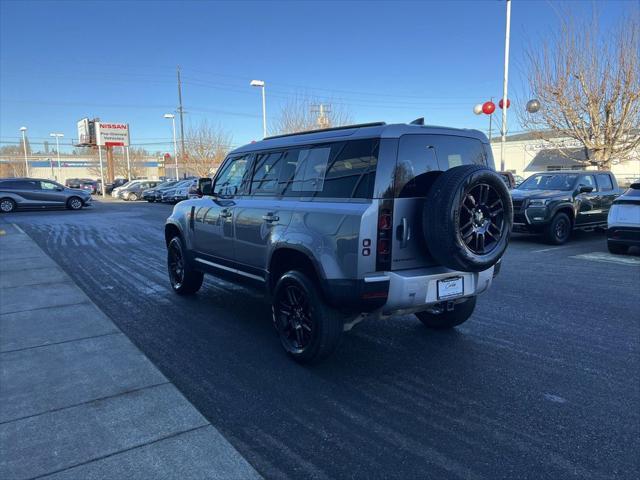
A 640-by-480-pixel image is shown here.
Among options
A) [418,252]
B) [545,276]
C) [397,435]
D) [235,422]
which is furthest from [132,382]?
[545,276]

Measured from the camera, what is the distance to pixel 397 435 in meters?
2.96

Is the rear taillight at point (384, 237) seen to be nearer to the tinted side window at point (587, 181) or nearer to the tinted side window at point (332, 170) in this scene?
the tinted side window at point (332, 170)

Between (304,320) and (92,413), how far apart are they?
5.77ft

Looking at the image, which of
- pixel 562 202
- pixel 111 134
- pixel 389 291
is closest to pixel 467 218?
pixel 389 291

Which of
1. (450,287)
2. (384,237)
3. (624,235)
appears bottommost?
(624,235)

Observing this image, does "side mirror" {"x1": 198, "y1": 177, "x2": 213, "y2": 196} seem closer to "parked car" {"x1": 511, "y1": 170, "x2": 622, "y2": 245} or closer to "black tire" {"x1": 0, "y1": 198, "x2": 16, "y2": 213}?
"parked car" {"x1": 511, "y1": 170, "x2": 622, "y2": 245}

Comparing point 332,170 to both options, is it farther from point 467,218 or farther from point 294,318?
point 294,318

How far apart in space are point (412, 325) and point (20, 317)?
4.61 meters

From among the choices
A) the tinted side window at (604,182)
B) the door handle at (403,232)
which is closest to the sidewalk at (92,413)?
the door handle at (403,232)

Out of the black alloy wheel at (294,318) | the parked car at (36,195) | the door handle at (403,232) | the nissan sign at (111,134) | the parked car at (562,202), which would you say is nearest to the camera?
the door handle at (403,232)

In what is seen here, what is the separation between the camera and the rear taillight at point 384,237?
11.2 ft

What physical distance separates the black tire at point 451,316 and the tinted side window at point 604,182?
30.3ft

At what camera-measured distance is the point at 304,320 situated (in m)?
4.04

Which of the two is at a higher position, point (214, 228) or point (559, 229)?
point (214, 228)
